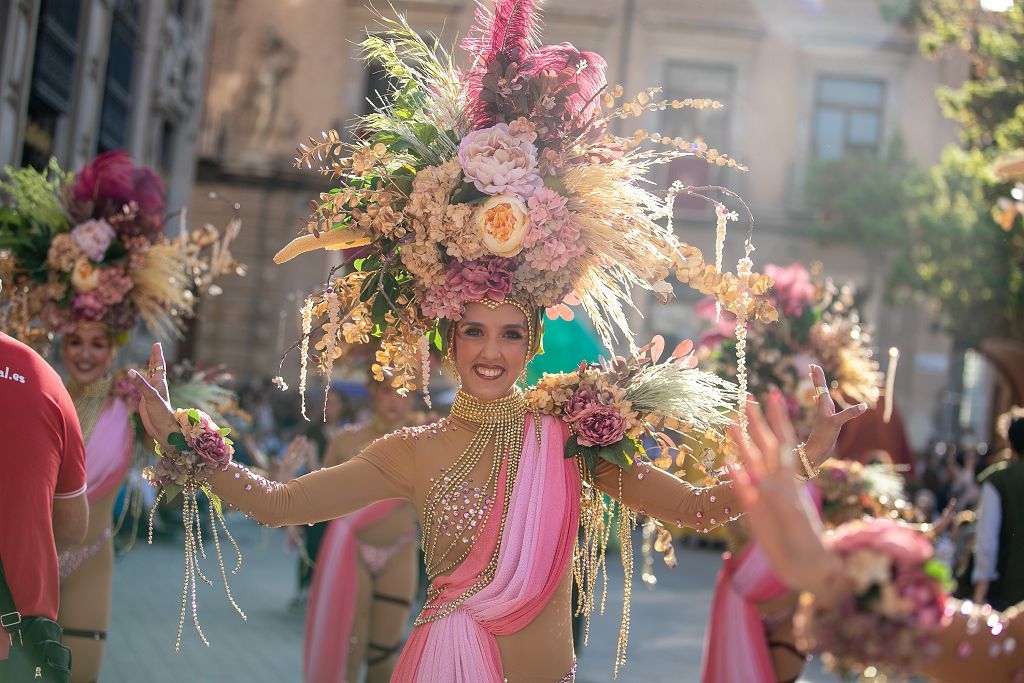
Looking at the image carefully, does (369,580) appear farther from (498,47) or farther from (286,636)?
(498,47)

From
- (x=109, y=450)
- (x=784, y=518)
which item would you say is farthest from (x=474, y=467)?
(x=109, y=450)

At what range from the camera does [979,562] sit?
250 inches

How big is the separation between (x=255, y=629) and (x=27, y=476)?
5.88 meters

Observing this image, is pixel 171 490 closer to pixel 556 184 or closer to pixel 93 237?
pixel 556 184

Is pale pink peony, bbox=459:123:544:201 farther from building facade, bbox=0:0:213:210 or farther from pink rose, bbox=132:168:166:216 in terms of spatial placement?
building facade, bbox=0:0:213:210

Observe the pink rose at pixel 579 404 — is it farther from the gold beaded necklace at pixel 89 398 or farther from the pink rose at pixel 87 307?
the pink rose at pixel 87 307

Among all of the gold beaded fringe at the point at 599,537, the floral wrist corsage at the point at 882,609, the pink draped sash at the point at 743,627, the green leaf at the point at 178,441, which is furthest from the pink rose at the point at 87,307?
the floral wrist corsage at the point at 882,609

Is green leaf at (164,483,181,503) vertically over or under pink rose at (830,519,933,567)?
under

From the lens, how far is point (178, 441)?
3613 millimetres

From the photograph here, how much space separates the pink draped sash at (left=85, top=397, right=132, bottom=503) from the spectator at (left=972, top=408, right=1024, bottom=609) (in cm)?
405

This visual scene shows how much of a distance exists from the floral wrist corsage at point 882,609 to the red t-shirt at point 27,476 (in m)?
2.50

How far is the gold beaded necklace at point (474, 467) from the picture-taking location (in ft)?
12.1

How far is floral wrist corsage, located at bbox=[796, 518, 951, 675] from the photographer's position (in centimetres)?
219

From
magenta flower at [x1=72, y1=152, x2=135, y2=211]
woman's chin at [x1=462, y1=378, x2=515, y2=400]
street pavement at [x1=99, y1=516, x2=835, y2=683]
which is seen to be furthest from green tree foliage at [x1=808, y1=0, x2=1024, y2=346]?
woman's chin at [x1=462, y1=378, x2=515, y2=400]
